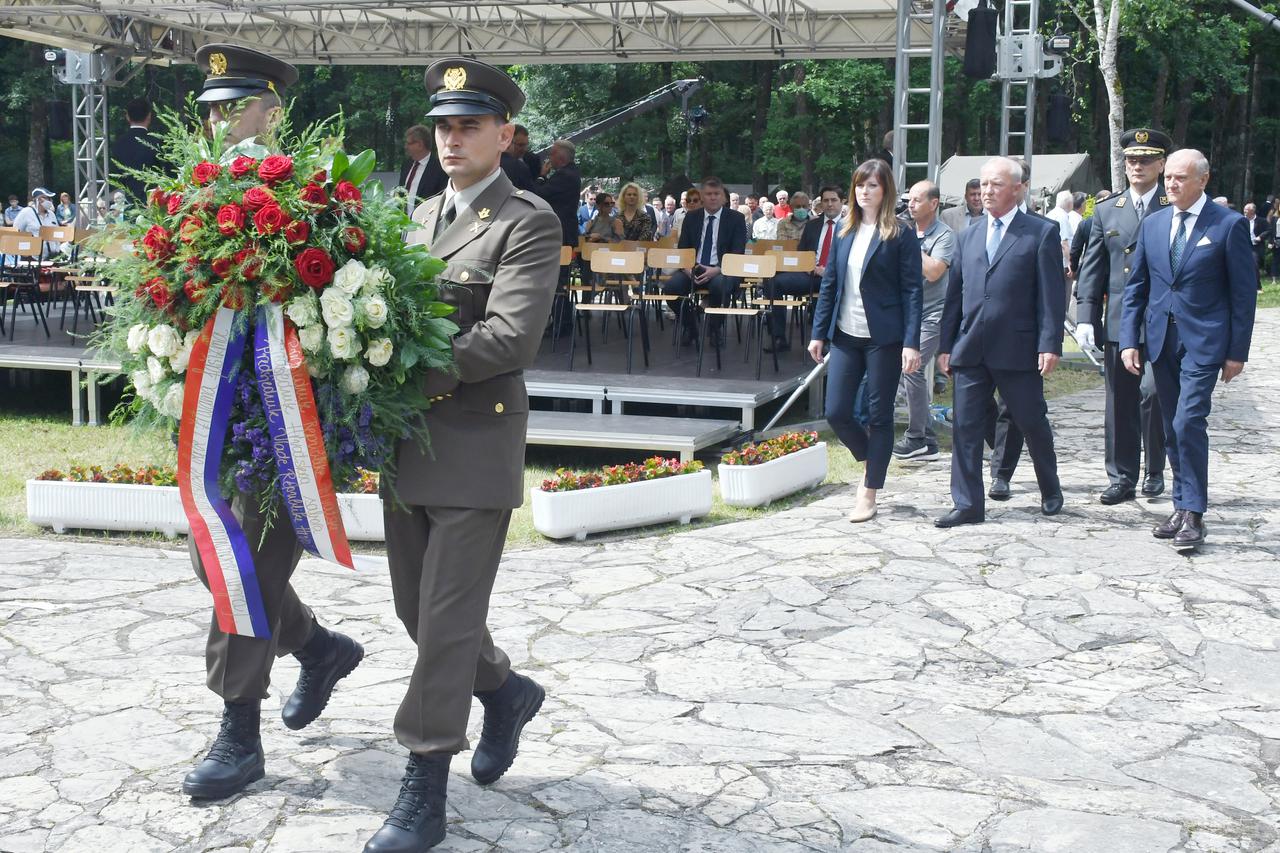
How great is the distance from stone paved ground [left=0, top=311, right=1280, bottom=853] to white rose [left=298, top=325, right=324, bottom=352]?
1.26m

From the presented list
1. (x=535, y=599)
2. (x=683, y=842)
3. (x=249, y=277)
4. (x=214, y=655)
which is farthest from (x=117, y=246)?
(x=535, y=599)

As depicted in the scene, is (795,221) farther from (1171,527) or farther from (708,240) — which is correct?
(1171,527)

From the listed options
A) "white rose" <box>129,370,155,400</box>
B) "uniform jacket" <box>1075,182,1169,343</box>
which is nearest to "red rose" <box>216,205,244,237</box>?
"white rose" <box>129,370,155,400</box>

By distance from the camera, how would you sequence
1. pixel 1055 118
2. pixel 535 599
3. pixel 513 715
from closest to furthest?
1. pixel 513 715
2. pixel 535 599
3. pixel 1055 118

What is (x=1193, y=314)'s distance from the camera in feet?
23.2

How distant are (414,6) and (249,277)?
1294 centimetres

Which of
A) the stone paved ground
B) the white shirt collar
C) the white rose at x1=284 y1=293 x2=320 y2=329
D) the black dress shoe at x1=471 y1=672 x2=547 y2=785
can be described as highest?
the white shirt collar

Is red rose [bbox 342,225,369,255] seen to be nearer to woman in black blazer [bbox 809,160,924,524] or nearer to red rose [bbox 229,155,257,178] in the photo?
red rose [bbox 229,155,257,178]

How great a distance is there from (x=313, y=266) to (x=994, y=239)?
4.96 meters

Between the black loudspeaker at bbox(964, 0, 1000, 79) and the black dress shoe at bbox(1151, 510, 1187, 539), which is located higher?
the black loudspeaker at bbox(964, 0, 1000, 79)

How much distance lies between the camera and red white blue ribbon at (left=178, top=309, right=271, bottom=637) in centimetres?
355

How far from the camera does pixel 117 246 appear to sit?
373 centimetres

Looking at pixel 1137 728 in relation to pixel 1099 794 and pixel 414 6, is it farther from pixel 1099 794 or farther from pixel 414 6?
pixel 414 6

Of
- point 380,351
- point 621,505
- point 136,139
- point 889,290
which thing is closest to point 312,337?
point 380,351
